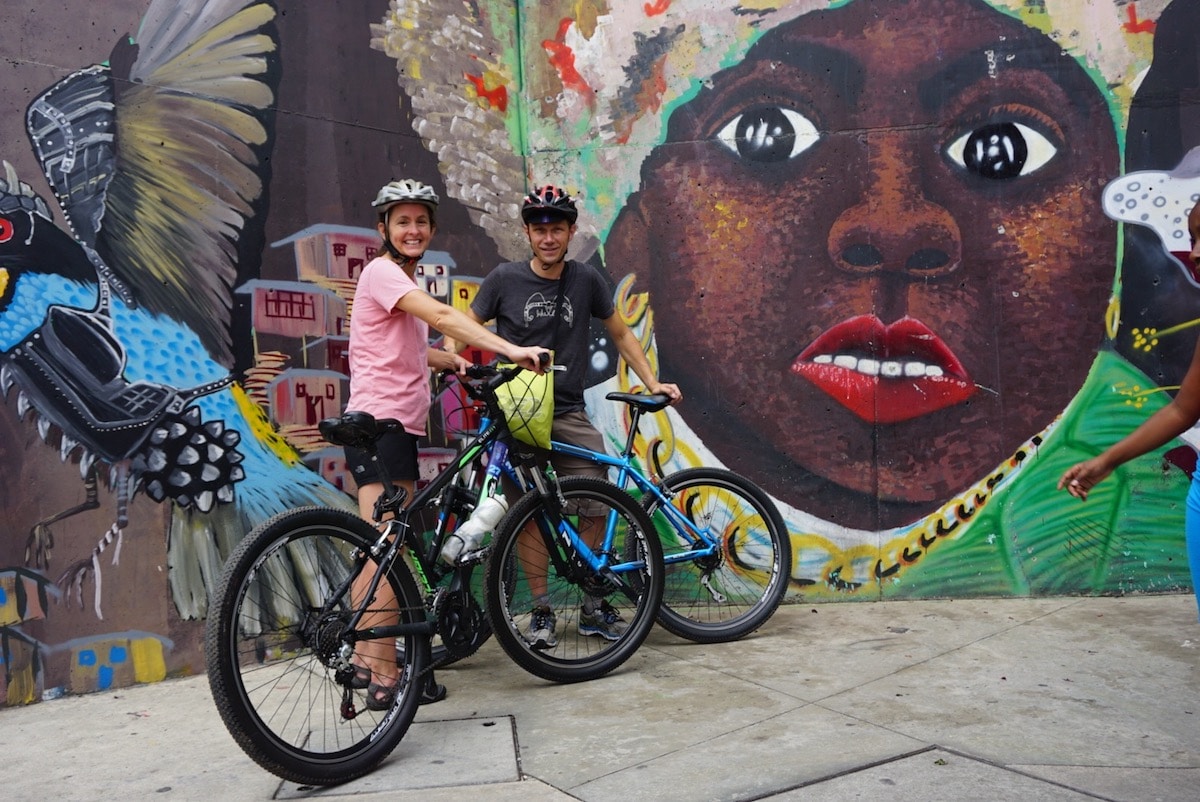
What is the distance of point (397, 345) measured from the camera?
4.02 metres

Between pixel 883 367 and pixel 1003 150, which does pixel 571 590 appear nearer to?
pixel 883 367

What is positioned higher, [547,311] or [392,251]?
[392,251]

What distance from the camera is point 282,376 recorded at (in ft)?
15.6

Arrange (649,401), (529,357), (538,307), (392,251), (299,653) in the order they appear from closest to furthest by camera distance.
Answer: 1. (299,653)
2. (529,357)
3. (392,251)
4. (538,307)
5. (649,401)

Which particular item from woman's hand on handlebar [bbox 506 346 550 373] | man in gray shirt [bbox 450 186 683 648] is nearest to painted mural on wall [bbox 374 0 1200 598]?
man in gray shirt [bbox 450 186 683 648]

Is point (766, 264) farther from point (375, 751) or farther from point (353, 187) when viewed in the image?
point (375, 751)

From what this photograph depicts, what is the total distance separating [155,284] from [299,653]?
182 centimetres

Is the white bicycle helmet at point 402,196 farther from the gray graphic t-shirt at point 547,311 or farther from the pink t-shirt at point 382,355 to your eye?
the gray graphic t-shirt at point 547,311

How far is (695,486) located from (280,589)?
2.12m

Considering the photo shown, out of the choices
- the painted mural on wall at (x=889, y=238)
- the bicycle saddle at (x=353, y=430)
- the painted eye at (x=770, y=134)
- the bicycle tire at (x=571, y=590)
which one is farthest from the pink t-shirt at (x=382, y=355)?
the painted eye at (x=770, y=134)

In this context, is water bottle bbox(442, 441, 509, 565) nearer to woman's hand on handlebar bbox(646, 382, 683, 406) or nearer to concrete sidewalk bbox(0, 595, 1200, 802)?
concrete sidewalk bbox(0, 595, 1200, 802)

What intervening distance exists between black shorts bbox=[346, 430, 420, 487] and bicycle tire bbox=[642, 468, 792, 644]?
130 centimetres

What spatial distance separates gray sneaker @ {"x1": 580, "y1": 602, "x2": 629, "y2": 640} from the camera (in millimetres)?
4586

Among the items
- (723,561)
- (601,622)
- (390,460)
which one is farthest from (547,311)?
(723,561)
